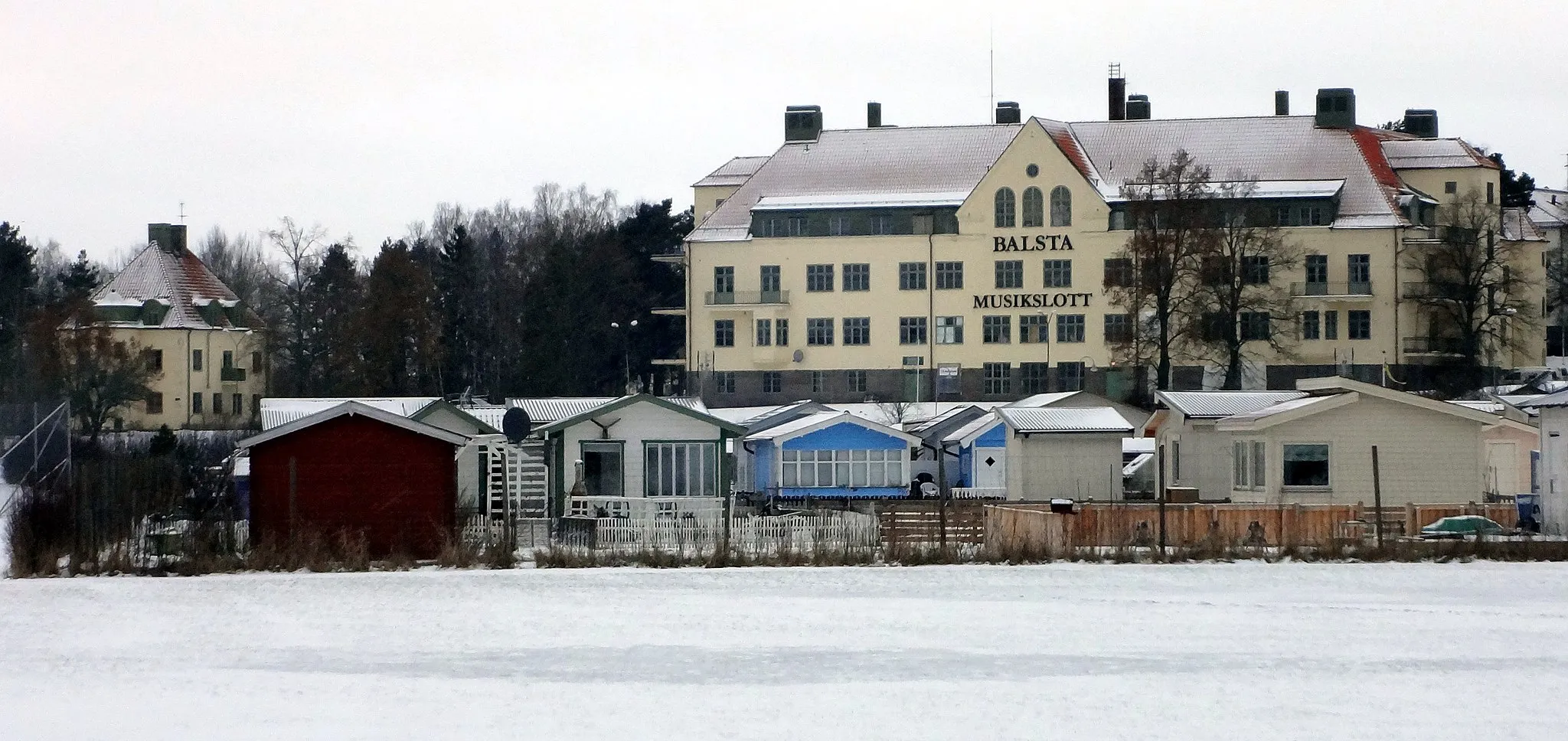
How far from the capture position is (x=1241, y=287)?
76938 millimetres

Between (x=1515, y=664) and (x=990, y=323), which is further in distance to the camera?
(x=990, y=323)

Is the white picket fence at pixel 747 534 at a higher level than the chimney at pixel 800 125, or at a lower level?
lower

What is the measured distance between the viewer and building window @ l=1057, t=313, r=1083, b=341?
8694 centimetres

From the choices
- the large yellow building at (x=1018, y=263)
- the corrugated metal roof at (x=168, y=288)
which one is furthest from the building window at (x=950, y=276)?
the corrugated metal roof at (x=168, y=288)

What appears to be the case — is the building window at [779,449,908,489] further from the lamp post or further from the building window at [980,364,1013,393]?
the lamp post

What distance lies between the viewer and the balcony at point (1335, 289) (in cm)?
8531

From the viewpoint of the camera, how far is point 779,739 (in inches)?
675

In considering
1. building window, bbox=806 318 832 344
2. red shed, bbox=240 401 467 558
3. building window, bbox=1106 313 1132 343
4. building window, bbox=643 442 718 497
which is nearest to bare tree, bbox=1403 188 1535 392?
building window, bbox=1106 313 1132 343

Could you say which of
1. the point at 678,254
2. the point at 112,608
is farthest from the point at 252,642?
the point at 678,254

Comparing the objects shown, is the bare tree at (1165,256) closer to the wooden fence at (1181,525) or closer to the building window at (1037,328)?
the building window at (1037,328)

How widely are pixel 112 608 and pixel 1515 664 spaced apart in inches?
709

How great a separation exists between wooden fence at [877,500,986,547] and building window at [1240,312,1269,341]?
3908 centimetres

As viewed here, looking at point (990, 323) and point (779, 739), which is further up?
point (990, 323)

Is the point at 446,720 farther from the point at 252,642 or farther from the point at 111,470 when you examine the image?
the point at 111,470
